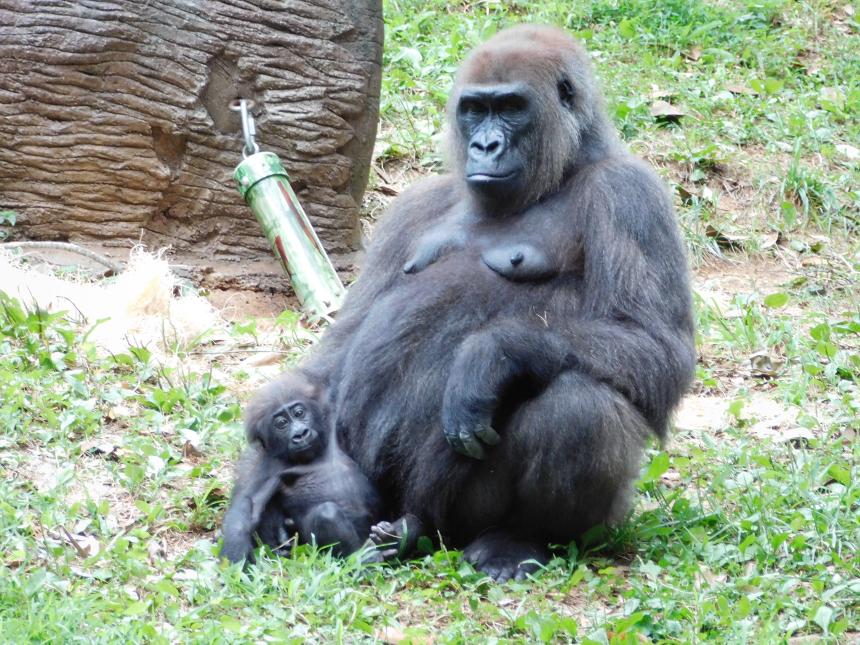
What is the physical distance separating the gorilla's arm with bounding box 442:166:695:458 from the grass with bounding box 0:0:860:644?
0.56 metres

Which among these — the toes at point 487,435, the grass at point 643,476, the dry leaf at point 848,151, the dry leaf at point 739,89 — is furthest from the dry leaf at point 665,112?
the toes at point 487,435

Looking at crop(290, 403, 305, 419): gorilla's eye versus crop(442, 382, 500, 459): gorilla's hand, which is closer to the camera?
crop(442, 382, 500, 459): gorilla's hand

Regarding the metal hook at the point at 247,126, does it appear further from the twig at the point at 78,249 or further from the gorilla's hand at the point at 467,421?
the gorilla's hand at the point at 467,421

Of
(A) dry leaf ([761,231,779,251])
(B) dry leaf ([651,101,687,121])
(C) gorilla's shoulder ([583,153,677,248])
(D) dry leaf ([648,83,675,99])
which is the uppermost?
A: (D) dry leaf ([648,83,675,99])

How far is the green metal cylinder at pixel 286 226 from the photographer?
23.9 feet

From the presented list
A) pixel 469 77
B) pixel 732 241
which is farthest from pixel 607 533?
pixel 732 241

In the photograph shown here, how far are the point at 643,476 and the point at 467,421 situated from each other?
1.17 meters

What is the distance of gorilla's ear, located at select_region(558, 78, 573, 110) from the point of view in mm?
4832

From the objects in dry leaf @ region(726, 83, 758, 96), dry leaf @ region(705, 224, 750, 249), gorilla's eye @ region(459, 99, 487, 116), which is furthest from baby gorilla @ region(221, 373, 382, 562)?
dry leaf @ region(726, 83, 758, 96)

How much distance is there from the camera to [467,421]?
14.1ft

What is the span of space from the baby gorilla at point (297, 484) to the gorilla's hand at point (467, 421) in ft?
1.62

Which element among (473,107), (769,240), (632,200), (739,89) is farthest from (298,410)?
(739,89)

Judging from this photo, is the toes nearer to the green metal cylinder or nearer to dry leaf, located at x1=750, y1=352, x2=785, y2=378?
dry leaf, located at x1=750, y1=352, x2=785, y2=378

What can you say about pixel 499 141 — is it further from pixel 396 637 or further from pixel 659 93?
pixel 659 93
